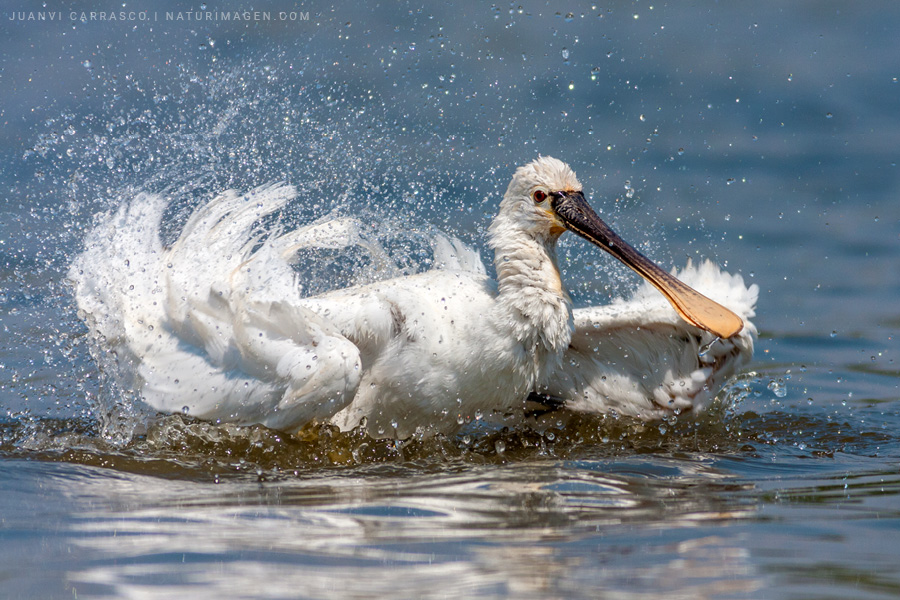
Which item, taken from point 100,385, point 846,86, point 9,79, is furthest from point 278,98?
point 846,86

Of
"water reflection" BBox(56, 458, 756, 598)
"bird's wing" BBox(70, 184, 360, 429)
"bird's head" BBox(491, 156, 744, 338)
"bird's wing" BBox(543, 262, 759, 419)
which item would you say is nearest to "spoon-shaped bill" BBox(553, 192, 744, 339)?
"bird's head" BBox(491, 156, 744, 338)

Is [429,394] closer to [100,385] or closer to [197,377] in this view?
[197,377]

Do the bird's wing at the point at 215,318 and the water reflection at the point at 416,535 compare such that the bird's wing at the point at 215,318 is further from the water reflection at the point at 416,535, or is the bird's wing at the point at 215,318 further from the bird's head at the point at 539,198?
the bird's head at the point at 539,198

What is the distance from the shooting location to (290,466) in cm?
528

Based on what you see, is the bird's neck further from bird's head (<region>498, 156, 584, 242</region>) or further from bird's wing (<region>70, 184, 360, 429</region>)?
bird's wing (<region>70, 184, 360, 429</region>)

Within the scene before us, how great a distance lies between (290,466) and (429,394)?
0.77 meters

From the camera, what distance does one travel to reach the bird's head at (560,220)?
562 cm

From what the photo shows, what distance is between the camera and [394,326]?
17.4 feet

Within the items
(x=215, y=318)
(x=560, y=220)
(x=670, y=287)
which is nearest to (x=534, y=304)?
(x=560, y=220)

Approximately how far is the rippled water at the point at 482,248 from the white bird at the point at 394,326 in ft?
0.89

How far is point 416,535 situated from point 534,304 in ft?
5.84

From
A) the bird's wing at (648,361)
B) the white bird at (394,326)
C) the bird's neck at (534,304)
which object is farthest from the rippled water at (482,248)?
the bird's neck at (534,304)

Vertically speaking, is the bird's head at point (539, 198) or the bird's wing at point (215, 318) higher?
the bird's head at point (539, 198)

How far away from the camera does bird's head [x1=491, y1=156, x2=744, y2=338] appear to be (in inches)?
221
